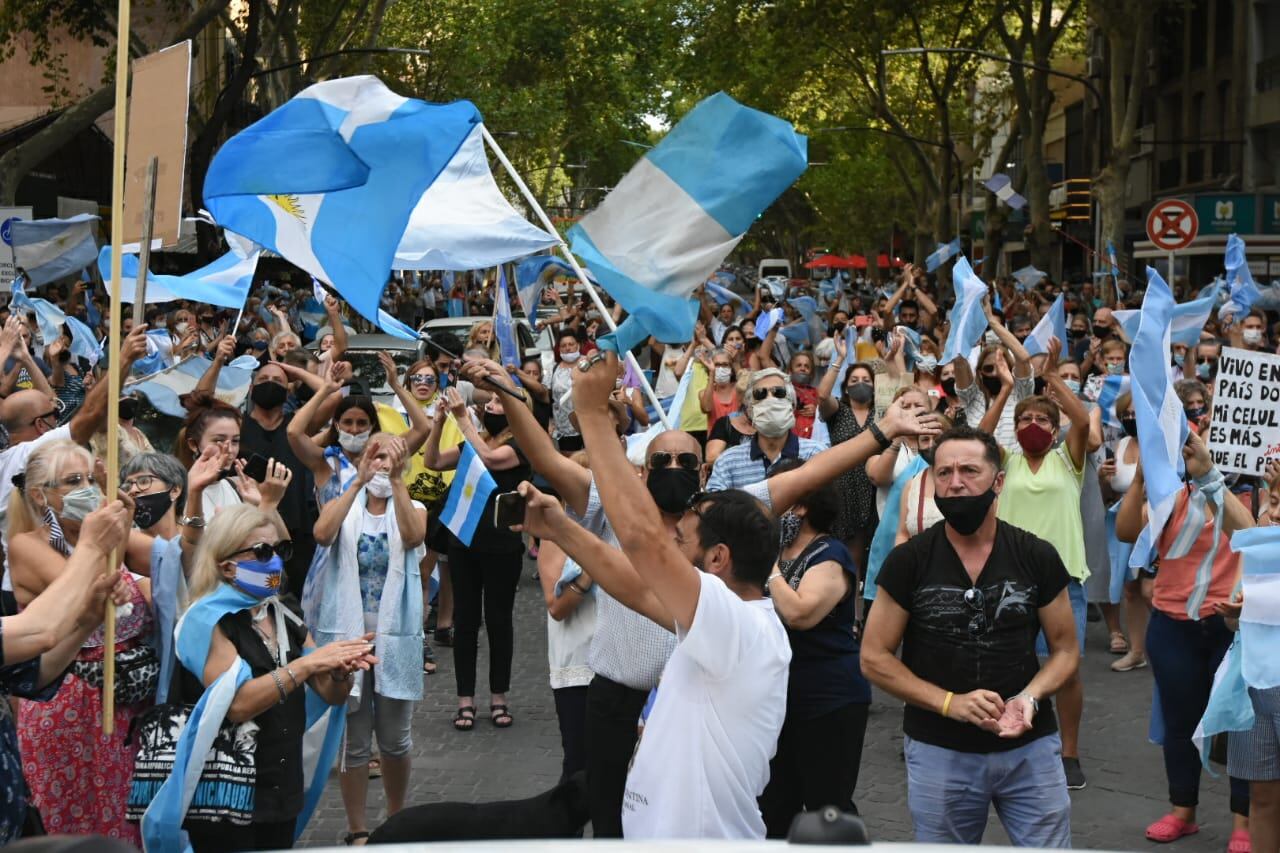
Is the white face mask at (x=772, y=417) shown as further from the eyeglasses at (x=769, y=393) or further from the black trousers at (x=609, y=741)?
the black trousers at (x=609, y=741)

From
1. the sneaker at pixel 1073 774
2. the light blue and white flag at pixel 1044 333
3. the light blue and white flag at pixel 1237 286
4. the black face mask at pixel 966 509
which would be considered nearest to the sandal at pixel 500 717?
the sneaker at pixel 1073 774

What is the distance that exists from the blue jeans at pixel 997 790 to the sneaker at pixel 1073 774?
8.31 feet

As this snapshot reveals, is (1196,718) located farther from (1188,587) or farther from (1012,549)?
(1012,549)

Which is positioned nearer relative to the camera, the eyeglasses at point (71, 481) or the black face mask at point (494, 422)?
the eyeglasses at point (71, 481)

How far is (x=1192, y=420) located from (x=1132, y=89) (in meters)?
22.8

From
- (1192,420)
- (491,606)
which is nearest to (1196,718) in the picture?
(1192,420)

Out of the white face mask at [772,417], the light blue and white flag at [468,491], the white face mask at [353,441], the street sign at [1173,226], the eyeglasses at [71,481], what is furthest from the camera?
the street sign at [1173,226]

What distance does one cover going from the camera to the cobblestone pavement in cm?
718

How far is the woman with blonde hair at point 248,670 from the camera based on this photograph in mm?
4816

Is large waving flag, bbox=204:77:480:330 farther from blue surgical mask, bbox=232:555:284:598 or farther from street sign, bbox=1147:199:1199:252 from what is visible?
street sign, bbox=1147:199:1199:252

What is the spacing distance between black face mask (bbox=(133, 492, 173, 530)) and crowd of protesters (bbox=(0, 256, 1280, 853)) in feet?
0.04

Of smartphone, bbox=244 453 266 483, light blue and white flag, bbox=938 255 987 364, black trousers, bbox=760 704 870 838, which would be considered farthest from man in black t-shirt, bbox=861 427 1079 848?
light blue and white flag, bbox=938 255 987 364

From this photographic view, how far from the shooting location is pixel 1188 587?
22.3 feet

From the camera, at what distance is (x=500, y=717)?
29.1 feet
